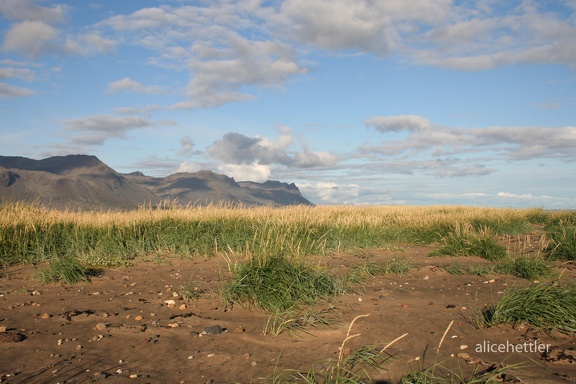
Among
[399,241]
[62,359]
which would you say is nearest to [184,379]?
[62,359]

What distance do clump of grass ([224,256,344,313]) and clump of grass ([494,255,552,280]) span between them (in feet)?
11.0

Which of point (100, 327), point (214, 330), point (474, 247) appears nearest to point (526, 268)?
point (474, 247)

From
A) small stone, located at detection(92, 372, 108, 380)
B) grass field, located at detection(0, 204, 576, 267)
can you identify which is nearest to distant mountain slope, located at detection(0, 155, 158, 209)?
grass field, located at detection(0, 204, 576, 267)

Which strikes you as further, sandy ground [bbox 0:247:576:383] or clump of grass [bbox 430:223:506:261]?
clump of grass [bbox 430:223:506:261]

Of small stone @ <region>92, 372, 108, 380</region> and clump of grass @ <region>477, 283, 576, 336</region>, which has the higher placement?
clump of grass @ <region>477, 283, 576, 336</region>

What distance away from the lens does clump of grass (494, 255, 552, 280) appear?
6.93 m

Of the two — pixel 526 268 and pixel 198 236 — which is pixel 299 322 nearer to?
pixel 526 268

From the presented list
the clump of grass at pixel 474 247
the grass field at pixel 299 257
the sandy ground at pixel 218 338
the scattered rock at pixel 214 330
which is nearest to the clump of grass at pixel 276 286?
the grass field at pixel 299 257

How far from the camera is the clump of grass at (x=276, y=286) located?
17.3ft

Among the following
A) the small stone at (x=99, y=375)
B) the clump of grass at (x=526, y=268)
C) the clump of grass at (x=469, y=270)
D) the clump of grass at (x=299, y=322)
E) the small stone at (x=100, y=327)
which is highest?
the clump of grass at (x=526, y=268)

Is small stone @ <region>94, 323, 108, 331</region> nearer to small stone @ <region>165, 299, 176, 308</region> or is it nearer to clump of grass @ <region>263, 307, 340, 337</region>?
small stone @ <region>165, 299, 176, 308</region>

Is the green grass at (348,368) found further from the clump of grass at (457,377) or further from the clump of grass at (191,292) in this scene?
the clump of grass at (191,292)

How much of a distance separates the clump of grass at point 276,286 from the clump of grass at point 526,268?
3.34 metres

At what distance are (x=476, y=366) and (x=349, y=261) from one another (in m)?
6.10
